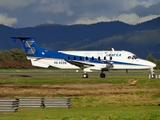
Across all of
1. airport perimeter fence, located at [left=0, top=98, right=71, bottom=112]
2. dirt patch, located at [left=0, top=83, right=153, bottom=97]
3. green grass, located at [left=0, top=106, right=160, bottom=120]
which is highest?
dirt patch, located at [left=0, top=83, right=153, bottom=97]

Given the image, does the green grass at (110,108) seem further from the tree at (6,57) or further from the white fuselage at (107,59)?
the tree at (6,57)

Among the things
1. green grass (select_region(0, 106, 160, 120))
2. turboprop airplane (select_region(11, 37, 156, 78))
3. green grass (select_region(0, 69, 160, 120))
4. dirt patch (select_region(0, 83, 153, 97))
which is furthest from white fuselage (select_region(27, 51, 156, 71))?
green grass (select_region(0, 106, 160, 120))

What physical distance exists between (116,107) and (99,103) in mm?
3224

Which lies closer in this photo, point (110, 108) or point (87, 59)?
point (110, 108)

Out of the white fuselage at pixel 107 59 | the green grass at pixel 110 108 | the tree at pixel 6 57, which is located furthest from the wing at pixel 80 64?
the tree at pixel 6 57

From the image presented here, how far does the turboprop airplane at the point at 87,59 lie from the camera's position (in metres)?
76.4

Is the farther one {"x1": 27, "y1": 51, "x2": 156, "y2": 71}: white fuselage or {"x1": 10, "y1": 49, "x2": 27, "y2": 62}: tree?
{"x1": 10, "y1": 49, "x2": 27, "y2": 62}: tree

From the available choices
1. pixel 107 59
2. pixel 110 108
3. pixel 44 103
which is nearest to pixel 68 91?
pixel 110 108

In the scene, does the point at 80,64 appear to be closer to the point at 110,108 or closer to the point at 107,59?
the point at 107,59

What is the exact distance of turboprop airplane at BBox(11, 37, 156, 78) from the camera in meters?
76.4

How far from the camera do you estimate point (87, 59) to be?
3091 inches

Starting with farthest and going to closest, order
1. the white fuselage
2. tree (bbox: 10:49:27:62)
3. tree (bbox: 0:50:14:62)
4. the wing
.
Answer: tree (bbox: 10:49:27:62), tree (bbox: 0:50:14:62), the wing, the white fuselage

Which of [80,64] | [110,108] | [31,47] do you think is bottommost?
[110,108]

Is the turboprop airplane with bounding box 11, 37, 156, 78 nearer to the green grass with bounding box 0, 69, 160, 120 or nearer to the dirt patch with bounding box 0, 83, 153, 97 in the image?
the green grass with bounding box 0, 69, 160, 120
